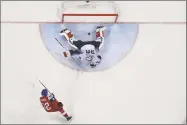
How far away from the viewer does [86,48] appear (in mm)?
1443

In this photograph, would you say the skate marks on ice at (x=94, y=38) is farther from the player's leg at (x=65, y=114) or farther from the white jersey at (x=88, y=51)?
the player's leg at (x=65, y=114)

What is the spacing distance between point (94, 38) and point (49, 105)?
291 millimetres

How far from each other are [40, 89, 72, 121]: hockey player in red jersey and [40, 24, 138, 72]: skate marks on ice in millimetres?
130

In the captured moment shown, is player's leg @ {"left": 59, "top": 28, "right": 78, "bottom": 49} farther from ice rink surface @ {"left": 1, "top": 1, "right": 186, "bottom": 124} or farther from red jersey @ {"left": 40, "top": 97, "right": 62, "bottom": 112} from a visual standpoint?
red jersey @ {"left": 40, "top": 97, "right": 62, "bottom": 112}

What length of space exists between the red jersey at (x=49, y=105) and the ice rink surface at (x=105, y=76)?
25mm

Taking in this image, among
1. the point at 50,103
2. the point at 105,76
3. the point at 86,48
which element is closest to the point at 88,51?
the point at 86,48

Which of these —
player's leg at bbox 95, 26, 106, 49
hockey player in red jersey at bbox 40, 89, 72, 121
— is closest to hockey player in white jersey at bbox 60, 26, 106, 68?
player's leg at bbox 95, 26, 106, 49

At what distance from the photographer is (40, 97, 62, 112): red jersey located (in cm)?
143

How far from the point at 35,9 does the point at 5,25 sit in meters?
0.12

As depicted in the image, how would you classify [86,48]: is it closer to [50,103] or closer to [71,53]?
[71,53]

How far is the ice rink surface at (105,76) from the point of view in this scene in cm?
146

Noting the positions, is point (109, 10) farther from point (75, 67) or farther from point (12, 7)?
point (12, 7)

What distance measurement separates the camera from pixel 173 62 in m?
1.51

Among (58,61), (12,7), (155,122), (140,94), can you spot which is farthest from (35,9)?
(155,122)
